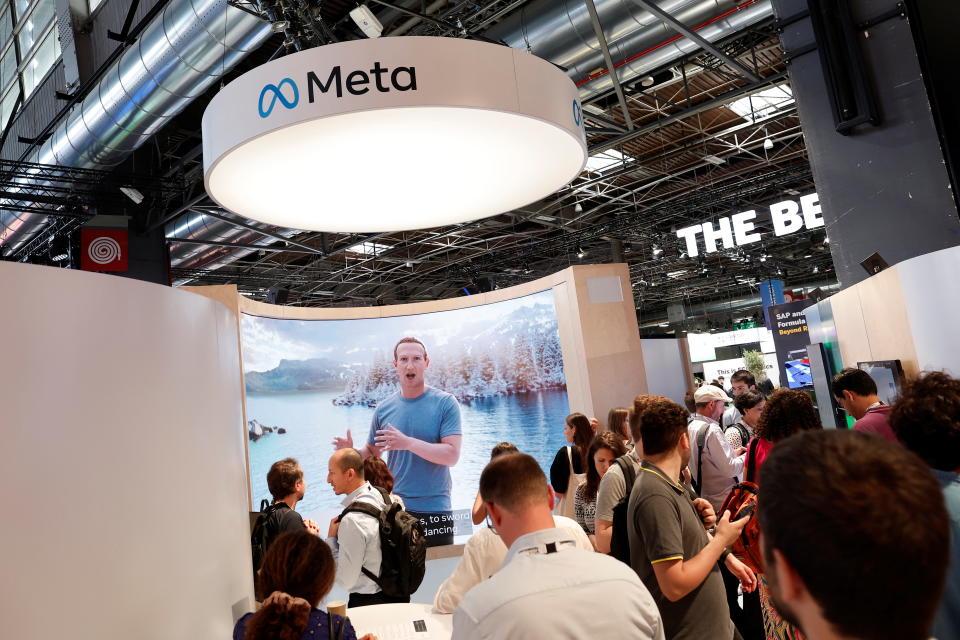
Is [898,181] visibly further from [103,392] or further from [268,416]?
[268,416]

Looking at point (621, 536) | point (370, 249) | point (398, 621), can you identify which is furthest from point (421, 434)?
point (370, 249)

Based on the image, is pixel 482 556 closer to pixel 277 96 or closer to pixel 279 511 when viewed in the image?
pixel 279 511

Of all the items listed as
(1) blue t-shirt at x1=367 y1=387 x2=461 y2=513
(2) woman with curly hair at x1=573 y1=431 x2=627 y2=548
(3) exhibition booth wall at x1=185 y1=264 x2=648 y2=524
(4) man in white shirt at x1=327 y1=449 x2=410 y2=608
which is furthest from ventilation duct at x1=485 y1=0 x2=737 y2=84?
(4) man in white shirt at x1=327 y1=449 x2=410 y2=608

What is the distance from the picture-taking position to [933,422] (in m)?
1.58

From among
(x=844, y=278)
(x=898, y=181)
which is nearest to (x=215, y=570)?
(x=844, y=278)

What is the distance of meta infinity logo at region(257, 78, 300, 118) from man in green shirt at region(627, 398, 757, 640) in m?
1.90

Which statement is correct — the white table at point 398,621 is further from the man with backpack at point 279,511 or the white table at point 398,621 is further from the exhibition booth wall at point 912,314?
the exhibition booth wall at point 912,314

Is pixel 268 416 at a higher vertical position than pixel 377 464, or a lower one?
higher

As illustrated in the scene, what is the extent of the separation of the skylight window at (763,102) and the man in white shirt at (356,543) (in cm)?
840

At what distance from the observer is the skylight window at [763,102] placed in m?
9.15

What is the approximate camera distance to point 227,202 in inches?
123

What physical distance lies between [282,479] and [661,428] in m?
2.27

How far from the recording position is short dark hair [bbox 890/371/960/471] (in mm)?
1563

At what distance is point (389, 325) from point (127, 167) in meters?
5.40
